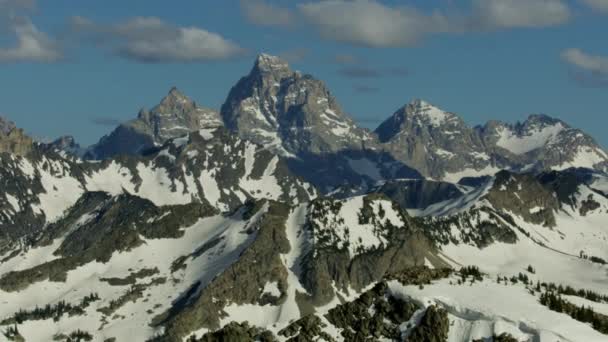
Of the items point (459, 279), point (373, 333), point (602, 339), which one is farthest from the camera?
point (459, 279)

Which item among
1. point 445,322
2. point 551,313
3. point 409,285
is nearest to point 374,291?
point 409,285

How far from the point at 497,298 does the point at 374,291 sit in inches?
625

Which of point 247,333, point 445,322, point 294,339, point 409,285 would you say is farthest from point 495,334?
point 247,333

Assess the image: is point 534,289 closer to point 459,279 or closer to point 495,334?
point 459,279

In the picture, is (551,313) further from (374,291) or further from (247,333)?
(247,333)

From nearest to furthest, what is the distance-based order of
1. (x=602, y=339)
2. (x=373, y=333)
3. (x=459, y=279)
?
(x=602, y=339), (x=373, y=333), (x=459, y=279)

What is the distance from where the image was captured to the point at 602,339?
110812 millimetres

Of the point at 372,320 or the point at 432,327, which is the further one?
the point at 372,320

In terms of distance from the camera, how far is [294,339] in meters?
122

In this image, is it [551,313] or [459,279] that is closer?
[551,313]

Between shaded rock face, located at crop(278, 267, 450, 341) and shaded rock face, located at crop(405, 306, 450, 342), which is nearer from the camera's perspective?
shaded rock face, located at crop(405, 306, 450, 342)

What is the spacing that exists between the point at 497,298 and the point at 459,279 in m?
8.31

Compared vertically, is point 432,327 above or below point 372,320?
below

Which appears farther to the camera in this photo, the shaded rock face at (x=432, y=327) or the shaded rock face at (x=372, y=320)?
the shaded rock face at (x=372, y=320)
